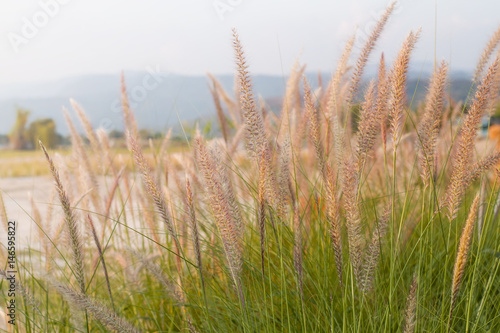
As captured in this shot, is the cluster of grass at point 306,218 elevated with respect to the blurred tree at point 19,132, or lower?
elevated

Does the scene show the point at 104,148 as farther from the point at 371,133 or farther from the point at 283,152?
the point at 371,133

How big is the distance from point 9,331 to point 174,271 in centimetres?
67

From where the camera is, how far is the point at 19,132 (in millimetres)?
11461

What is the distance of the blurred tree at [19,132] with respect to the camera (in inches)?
450

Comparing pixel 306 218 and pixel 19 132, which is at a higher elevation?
pixel 306 218

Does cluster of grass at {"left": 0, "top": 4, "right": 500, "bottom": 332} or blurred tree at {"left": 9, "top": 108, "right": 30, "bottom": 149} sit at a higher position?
cluster of grass at {"left": 0, "top": 4, "right": 500, "bottom": 332}

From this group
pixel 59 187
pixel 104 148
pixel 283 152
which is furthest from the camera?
pixel 104 148

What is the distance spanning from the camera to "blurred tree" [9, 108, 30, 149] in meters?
11.4

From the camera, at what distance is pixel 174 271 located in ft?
6.15

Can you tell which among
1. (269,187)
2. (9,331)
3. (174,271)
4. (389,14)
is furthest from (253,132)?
(174,271)

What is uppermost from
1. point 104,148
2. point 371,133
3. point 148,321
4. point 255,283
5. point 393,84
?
point 393,84

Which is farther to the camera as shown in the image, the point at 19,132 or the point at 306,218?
the point at 19,132

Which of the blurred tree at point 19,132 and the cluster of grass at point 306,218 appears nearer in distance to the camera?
the cluster of grass at point 306,218

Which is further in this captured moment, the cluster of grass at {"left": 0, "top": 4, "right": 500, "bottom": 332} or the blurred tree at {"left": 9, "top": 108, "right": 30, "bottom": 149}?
the blurred tree at {"left": 9, "top": 108, "right": 30, "bottom": 149}
